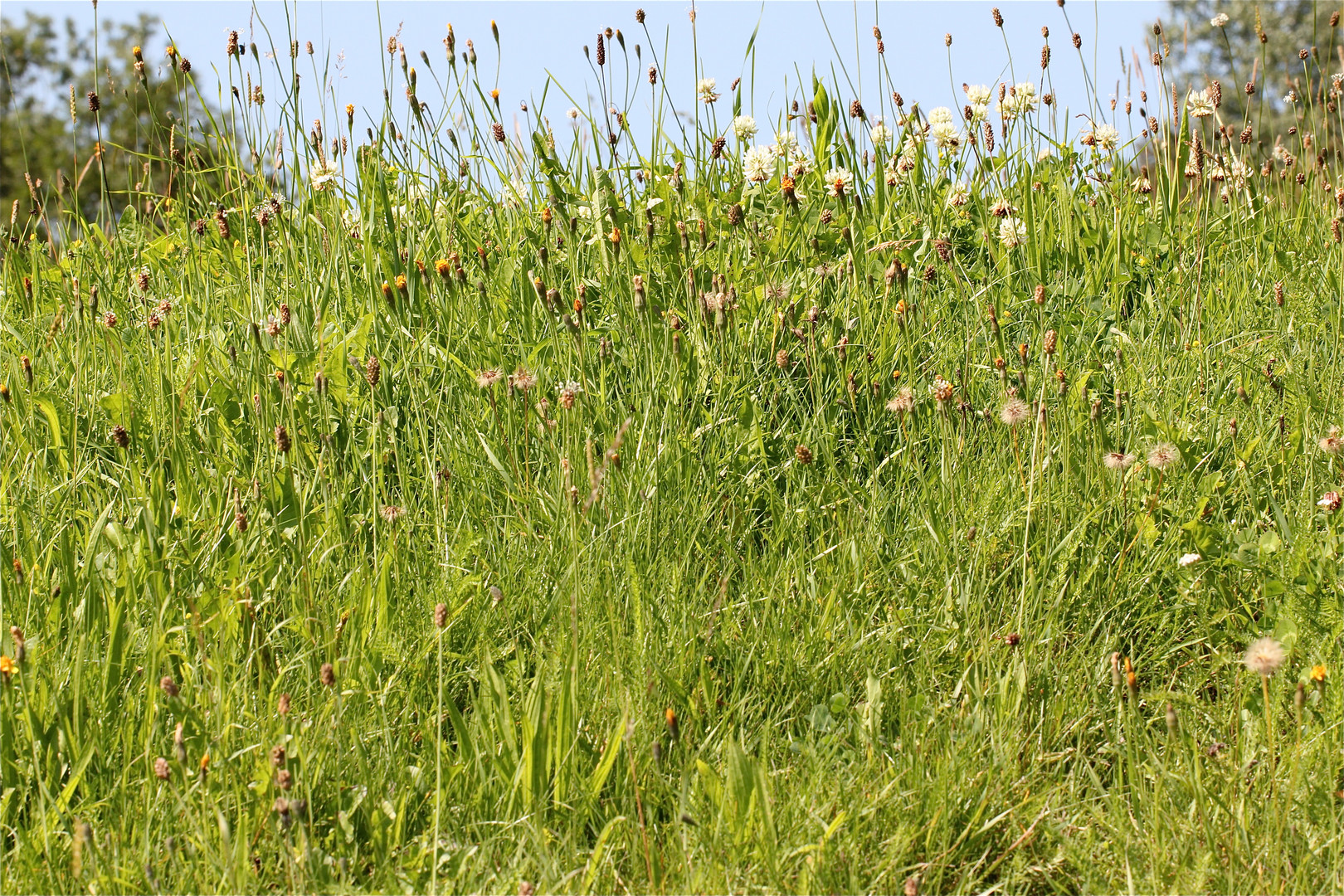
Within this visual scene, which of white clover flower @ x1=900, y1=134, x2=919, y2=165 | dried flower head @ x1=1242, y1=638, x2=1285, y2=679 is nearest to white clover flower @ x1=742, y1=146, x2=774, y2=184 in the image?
white clover flower @ x1=900, y1=134, x2=919, y2=165

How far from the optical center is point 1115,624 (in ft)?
6.62

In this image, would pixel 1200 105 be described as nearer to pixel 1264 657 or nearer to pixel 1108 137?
pixel 1108 137

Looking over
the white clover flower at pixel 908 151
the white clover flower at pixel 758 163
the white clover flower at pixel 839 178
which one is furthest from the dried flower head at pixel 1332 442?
the white clover flower at pixel 908 151

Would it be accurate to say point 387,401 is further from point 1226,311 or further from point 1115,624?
point 1226,311

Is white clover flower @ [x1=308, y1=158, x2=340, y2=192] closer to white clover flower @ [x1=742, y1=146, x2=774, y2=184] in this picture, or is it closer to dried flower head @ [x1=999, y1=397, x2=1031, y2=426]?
white clover flower @ [x1=742, y1=146, x2=774, y2=184]

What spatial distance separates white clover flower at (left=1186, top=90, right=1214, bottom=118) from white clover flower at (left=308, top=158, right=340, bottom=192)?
2.72 meters

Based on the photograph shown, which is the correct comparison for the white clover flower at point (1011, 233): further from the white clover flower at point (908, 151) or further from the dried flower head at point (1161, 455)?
the dried flower head at point (1161, 455)

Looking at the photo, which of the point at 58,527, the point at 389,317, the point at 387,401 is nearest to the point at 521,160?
the point at 389,317

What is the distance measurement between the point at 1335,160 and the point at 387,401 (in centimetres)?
335

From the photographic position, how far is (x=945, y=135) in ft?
12.3

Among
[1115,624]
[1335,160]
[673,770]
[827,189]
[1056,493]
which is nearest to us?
[673,770]

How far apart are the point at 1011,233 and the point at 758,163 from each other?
776mm

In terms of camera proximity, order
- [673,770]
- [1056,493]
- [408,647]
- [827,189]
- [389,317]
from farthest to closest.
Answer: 1. [827,189]
2. [389,317]
3. [1056,493]
4. [408,647]
5. [673,770]

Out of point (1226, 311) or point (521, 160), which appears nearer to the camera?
point (1226, 311)
